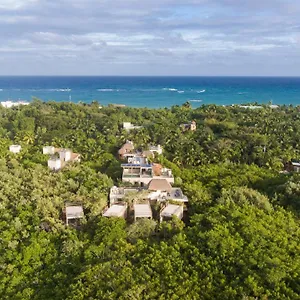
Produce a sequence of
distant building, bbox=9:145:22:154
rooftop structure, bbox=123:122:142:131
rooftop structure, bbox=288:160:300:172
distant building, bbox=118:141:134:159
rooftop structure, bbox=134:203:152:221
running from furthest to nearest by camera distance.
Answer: rooftop structure, bbox=123:122:142:131, distant building, bbox=118:141:134:159, distant building, bbox=9:145:22:154, rooftop structure, bbox=288:160:300:172, rooftop structure, bbox=134:203:152:221

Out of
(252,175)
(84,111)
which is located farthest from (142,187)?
(84,111)

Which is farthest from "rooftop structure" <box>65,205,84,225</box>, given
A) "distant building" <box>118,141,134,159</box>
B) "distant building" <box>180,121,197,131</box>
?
"distant building" <box>180,121,197,131</box>

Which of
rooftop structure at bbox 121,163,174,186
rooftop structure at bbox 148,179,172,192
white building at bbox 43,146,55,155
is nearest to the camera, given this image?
rooftop structure at bbox 148,179,172,192

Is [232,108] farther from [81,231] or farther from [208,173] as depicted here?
[81,231]

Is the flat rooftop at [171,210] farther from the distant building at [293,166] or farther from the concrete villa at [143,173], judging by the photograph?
the distant building at [293,166]

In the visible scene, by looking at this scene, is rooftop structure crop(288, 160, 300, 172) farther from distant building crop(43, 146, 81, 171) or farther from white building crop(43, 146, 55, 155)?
white building crop(43, 146, 55, 155)

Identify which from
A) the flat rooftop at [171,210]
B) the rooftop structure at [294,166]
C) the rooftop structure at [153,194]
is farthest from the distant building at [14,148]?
the rooftop structure at [294,166]
